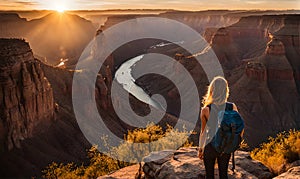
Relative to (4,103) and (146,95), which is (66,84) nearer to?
(4,103)

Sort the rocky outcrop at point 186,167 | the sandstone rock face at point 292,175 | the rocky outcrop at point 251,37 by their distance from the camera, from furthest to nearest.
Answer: the rocky outcrop at point 251,37 → the rocky outcrop at point 186,167 → the sandstone rock face at point 292,175

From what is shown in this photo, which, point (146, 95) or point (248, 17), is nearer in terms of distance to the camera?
point (146, 95)

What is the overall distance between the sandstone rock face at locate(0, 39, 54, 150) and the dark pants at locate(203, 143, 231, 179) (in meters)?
27.0

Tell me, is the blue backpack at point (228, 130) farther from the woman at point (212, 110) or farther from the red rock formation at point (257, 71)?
the red rock formation at point (257, 71)

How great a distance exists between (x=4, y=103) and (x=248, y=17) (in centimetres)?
10474

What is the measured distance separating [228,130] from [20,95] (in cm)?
3017

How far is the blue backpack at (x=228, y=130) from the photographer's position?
8359 mm

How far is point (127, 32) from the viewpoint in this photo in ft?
553

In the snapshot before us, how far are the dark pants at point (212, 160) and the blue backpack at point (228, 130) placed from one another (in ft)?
1.19

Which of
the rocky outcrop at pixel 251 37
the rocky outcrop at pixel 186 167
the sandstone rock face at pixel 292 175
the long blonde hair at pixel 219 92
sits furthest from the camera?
the rocky outcrop at pixel 251 37

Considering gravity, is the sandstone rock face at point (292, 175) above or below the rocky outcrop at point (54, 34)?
below

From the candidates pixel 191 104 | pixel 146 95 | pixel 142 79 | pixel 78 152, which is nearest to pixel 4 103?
pixel 78 152

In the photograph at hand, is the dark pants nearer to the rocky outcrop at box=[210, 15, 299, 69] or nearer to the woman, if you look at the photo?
the woman

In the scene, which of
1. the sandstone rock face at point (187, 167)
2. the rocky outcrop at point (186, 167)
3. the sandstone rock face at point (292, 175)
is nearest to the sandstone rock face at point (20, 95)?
the rocky outcrop at point (186, 167)
